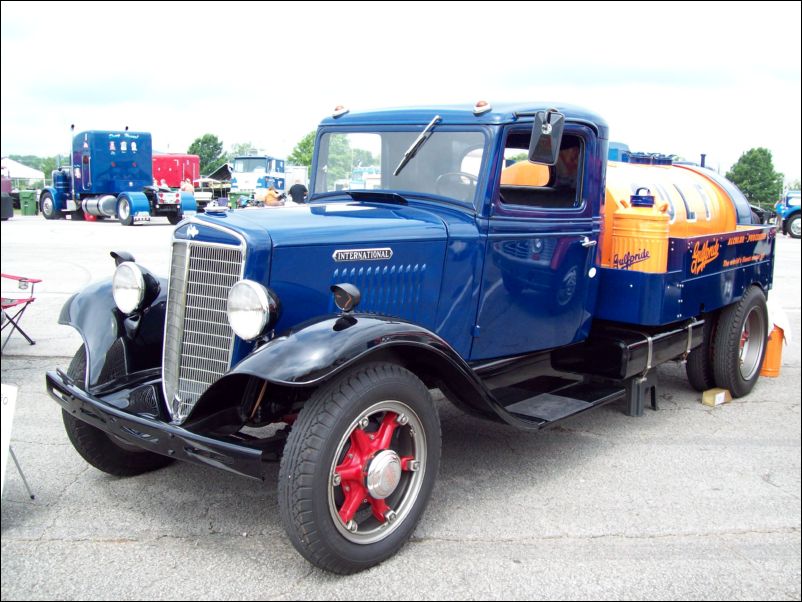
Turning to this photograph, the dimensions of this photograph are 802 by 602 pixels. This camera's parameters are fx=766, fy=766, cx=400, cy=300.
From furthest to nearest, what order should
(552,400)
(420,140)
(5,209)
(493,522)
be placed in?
1. (5,209)
2. (552,400)
3. (420,140)
4. (493,522)

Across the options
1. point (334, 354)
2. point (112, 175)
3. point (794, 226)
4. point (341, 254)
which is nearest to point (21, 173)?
point (112, 175)

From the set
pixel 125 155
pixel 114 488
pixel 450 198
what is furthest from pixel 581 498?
pixel 125 155

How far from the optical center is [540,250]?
14.0 feet

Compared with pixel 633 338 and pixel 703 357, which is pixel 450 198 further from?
pixel 703 357

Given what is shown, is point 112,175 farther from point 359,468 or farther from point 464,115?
point 359,468

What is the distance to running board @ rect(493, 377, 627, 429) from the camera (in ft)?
13.3

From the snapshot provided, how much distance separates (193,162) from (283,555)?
113 ft

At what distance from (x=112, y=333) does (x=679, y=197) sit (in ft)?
13.4

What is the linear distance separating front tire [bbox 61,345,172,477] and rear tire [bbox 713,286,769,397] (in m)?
4.16

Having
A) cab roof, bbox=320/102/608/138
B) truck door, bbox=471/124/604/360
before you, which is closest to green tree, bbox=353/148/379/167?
cab roof, bbox=320/102/608/138

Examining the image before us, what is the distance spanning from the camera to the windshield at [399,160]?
405 centimetres

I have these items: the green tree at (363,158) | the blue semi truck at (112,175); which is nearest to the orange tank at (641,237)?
the green tree at (363,158)

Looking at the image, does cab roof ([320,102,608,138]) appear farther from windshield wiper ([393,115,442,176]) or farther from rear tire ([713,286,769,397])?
rear tire ([713,286,769,397])

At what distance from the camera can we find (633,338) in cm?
491
